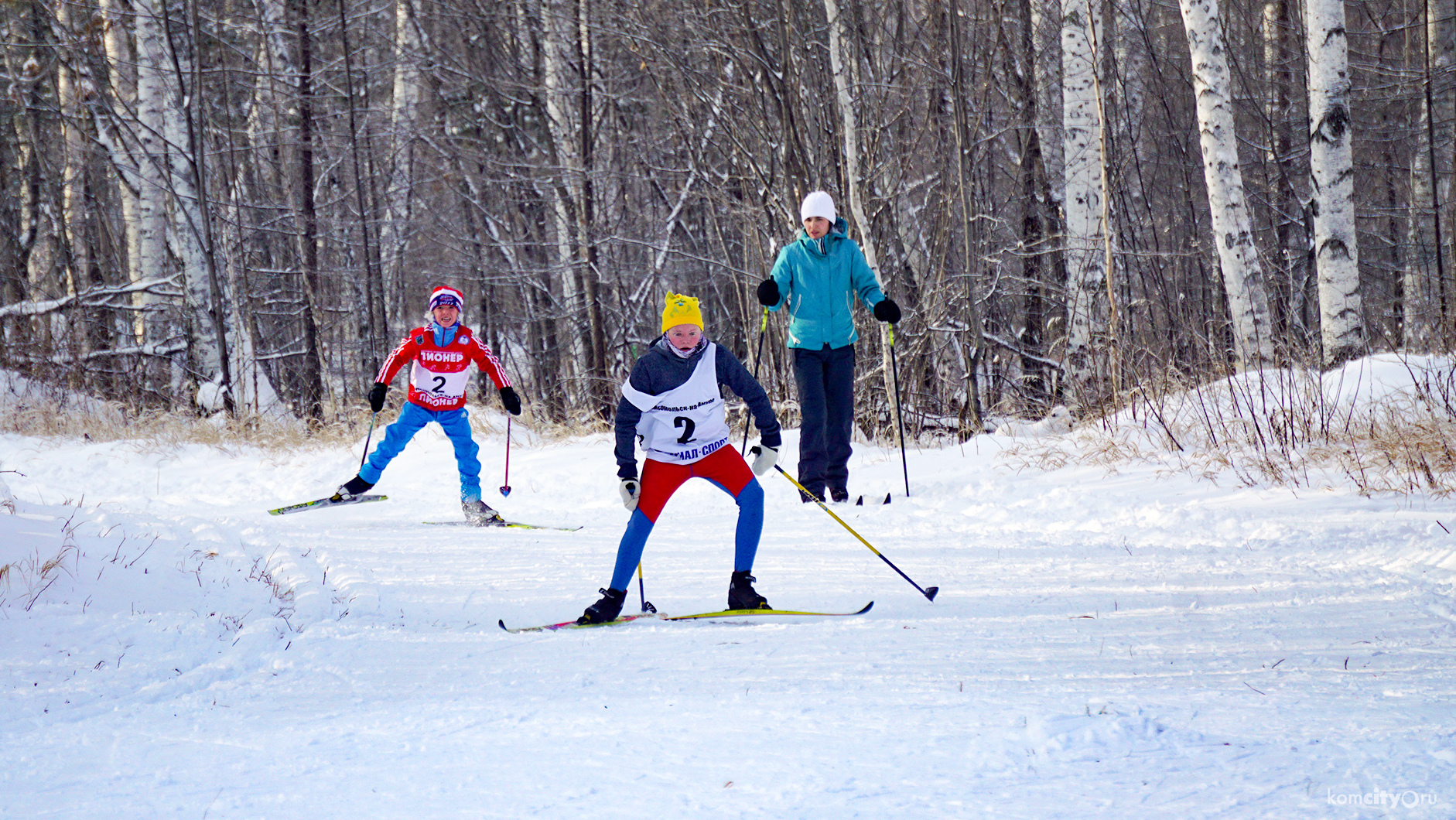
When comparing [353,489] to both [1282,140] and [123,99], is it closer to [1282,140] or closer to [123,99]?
[123,99]

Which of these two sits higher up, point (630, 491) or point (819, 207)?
point (819, 207)

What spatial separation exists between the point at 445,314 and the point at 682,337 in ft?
13.8

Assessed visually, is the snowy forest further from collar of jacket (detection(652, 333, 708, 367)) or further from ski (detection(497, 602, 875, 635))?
ski (detection(497, 602, 875, 635))

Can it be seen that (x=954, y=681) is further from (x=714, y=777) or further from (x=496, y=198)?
(x=496, y=198)

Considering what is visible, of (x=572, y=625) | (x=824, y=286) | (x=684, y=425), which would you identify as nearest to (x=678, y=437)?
(x=684, y=425)

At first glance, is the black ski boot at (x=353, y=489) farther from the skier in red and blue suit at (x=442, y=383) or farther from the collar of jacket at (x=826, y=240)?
the collar of jacket at (x=826, y=240)

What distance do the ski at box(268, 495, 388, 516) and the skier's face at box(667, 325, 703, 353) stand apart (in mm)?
5067

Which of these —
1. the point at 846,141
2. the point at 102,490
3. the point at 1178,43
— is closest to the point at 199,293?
the point at 102,490

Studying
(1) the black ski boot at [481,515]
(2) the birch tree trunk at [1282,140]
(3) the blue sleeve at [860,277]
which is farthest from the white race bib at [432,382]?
(2) the birch tree trunk at [1282,140]

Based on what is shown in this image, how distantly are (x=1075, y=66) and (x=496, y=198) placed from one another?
14.0 metres

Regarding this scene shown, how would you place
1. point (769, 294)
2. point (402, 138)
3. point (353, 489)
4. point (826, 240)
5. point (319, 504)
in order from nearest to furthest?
point (769, 294) < point (826, 240) < point (319, 504) < point (353, 489) < point (402, 138)

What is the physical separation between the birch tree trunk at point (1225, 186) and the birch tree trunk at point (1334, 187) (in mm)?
761

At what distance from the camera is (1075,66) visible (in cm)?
1110

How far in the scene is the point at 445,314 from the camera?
829cm
